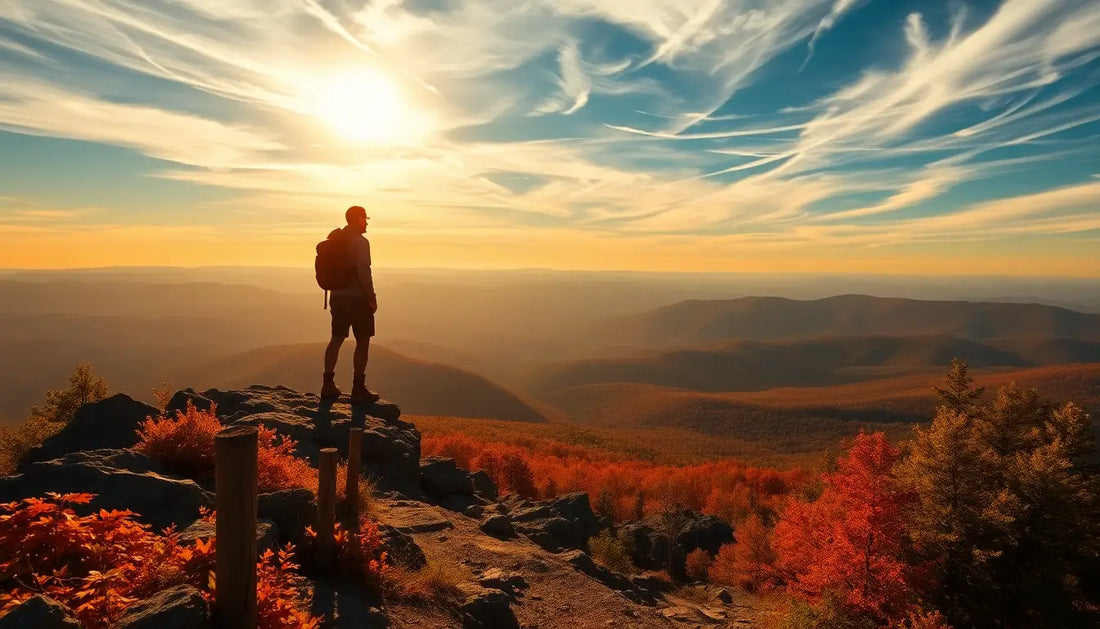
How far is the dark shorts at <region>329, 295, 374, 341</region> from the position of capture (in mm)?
12680

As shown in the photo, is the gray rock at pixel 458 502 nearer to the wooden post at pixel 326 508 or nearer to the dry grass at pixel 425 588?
the dry grass at pixel 425 588

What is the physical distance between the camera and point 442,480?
15969mm

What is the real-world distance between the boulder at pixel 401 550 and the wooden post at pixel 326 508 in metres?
1.62

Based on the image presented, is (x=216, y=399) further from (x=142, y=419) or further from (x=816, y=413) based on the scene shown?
(x=816, y=413)

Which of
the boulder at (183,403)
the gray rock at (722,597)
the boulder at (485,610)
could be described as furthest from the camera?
the gray rock at (722,597)

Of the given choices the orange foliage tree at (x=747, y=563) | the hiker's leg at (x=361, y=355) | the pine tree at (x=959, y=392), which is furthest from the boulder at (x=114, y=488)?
the pine tree at (x=959, y=392)

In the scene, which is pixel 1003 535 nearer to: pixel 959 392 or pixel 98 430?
pixel 959 392

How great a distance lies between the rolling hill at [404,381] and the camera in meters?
151

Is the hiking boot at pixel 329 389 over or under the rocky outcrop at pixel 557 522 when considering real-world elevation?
over

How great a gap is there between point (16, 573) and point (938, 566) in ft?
59.7

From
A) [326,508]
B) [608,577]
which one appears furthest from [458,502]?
[326,508]

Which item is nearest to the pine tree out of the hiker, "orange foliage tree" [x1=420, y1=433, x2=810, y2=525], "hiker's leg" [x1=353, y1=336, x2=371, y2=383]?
"orange foliage tree" [x1=420, y1=433, x2=810, y2=525]

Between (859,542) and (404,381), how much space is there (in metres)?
157

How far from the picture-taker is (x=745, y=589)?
18219mm
